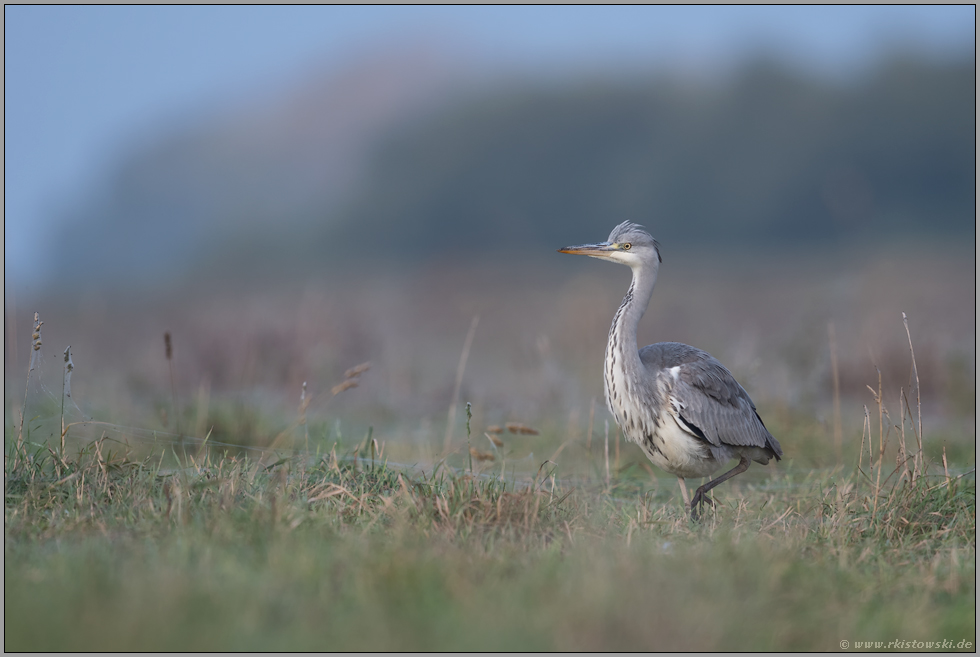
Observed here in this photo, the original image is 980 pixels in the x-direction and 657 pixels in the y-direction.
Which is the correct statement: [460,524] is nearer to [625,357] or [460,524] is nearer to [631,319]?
[625,357]

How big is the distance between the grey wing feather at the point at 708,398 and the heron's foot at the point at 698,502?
1.11 feet

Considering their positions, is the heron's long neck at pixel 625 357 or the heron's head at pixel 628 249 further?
the heron's head at pixel 628 249

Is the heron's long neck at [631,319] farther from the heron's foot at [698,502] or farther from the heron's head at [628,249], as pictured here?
the heron's foot at [698,502]

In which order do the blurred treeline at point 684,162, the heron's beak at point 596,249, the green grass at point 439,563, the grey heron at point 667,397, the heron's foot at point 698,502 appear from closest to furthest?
the green grass at point 439,563 < the heron's foot at point 698,502 < the grey heron at point 667,397 < the heron's beak at point 596,249 < the blurred treeline at point 684,162

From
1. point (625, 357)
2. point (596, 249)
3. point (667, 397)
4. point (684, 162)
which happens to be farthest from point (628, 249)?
point (684, 162)

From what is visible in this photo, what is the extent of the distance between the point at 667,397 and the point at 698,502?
0.73 m

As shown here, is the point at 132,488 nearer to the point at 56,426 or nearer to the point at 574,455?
the point at 56,426

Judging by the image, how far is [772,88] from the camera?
40906 millimetres

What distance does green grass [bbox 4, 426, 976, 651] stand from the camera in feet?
10.3

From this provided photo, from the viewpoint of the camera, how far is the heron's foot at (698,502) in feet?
17.5

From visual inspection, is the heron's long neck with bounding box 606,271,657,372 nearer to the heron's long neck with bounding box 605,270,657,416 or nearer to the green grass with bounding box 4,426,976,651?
the heron's long neck with bounding box 605,270,657,416

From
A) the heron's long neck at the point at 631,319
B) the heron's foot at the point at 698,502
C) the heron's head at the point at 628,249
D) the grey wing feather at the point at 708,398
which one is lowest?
the heron's foot at the point at 698,502

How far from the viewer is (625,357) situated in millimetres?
5543

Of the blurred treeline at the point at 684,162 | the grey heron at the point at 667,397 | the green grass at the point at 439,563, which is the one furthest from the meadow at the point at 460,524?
the blurred treeline at the point at 684,162
